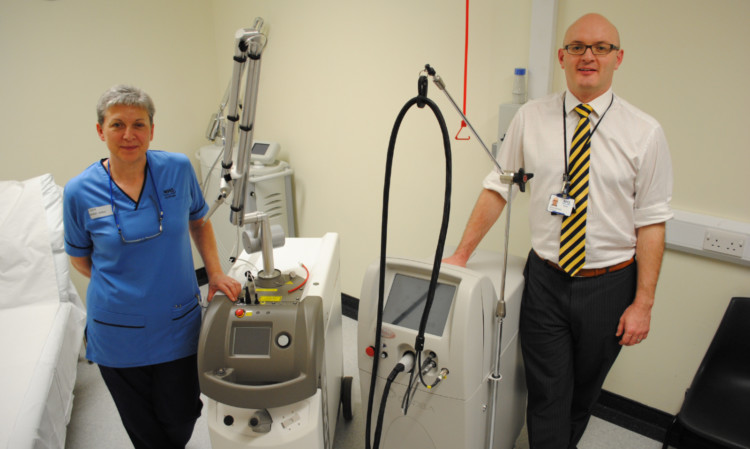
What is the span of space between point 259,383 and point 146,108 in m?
0.84

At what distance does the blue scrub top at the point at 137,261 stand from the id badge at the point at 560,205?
1.12 meters

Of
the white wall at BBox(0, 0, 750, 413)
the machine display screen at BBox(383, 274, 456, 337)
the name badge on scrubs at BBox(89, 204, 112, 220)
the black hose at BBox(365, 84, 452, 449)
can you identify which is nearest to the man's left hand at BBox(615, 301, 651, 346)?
the white wall at BBox(0, 0, 750, 413)

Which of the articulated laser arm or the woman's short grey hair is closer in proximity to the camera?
the articulated laser arm

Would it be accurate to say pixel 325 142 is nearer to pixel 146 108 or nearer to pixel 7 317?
pixel 146 108

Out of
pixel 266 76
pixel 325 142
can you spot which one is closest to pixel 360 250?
pixel 325 142

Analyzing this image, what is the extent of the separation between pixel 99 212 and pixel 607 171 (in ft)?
4.77

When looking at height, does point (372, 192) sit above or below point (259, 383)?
above

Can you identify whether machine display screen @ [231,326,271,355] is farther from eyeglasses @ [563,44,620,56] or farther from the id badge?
eyeglasses @ [563,44,620,56]

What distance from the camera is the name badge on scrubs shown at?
4.88 ft

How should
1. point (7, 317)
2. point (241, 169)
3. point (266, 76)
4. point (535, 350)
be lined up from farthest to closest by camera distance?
point (266, 76) → point (7, 317) → point (535, 350) → point (241, 169)

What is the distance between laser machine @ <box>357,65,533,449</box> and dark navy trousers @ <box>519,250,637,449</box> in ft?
0.26

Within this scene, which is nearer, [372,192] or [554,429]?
[554,429]

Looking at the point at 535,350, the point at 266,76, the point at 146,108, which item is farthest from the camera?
the point at 266,76

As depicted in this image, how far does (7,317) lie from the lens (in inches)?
84.5
